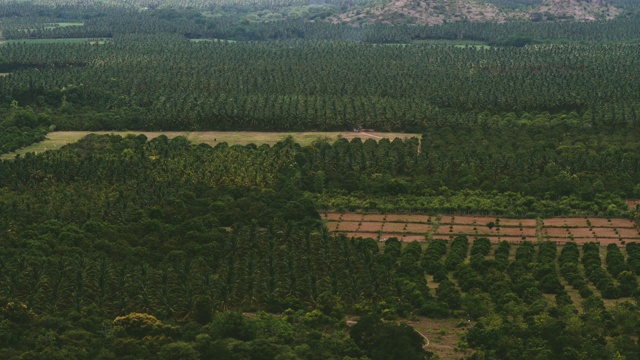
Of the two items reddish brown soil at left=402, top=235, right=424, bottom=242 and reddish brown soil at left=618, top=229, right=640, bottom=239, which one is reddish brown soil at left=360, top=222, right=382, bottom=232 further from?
reddish brown soil at left=618, top=229, right=640, bottom=239

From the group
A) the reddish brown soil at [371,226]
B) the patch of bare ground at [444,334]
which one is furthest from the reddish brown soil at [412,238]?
the patch of bare ground at [444,334]

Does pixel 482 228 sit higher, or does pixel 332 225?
pixel 332 225

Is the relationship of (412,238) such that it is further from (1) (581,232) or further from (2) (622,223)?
(2) (622,223)

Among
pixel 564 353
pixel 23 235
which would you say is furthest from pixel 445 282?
pixel 23 235

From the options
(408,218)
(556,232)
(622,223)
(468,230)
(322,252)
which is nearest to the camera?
(322,252)

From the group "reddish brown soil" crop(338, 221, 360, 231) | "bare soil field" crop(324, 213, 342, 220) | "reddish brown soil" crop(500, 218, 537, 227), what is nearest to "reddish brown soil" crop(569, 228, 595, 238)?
"reddish brown soil" crop(500, 218, 537, 227)

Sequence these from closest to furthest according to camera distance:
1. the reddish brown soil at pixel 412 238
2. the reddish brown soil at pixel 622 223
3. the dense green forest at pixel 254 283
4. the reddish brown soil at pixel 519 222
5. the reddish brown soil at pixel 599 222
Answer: the dense green forest at pixel 254 283
the reddish brown soil at pixel 412 238
the reddish brown soil at pixel 622 223
the reddish brown soil at pixel 599 222
the reddish brown soil at pixel 519 222

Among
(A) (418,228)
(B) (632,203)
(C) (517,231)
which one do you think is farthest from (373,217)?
(B) (632,203)

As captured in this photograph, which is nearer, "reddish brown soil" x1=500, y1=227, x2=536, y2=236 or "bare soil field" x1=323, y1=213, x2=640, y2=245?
"bare soil field" x1=323, y1=213, x2=640, y2=245

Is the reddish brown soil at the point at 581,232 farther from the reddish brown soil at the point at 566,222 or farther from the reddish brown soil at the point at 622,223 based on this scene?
the reddish brown soil at the point at 622,223

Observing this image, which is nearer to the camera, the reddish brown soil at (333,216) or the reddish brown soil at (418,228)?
the reddish brown soil at (418,228)
